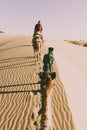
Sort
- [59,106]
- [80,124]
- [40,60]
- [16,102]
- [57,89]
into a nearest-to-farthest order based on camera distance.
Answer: [80,124]
[59,106]
[16,102]
[57,89]
[40,60]

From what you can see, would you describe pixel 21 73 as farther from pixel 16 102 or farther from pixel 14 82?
pixel 16 102

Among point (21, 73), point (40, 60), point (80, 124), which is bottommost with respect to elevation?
point (80, 124)

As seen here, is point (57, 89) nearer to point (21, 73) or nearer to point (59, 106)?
point (59, 106)

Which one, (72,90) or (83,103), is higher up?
(72,90)

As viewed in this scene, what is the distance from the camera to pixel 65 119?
10.5 metres

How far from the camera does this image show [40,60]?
19.4m

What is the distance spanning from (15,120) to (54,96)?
2.71 metres

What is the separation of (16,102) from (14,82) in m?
3.40

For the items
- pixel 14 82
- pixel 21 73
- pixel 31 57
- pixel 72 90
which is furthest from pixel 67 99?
pixel 31 57

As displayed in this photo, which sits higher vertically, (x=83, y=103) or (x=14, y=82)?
(x=14, y=82)

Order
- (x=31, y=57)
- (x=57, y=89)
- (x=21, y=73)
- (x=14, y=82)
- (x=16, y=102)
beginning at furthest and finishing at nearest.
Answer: (x=31, y=57), (x=21, y=73), (x=14, y=82), (x=57, y=89), (x=16, y=102)

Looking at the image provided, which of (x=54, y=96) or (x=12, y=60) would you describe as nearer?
(x=54, y=96)

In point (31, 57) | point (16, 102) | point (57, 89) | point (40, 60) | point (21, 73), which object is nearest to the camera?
point (16, 102)

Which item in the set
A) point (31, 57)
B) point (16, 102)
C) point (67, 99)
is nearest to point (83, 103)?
point (67, 99)
